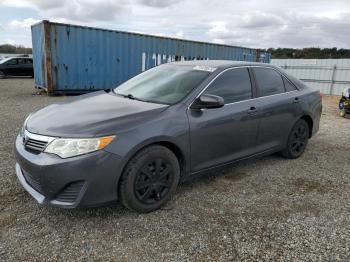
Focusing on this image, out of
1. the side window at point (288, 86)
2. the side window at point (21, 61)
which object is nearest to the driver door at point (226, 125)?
the side window at point (288, 86)

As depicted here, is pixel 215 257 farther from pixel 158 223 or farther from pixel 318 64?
pixel 318 64

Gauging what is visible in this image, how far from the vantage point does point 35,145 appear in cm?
276

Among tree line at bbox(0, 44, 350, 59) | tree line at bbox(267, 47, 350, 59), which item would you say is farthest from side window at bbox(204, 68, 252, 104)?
tree line at bbox(267, 47, 350, 59)

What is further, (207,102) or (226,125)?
(226,125)

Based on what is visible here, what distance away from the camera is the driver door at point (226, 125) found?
3312 millimetres

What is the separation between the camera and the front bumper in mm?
2551

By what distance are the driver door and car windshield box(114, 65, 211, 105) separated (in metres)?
0.22

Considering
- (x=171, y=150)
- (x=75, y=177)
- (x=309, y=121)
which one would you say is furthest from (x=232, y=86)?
(x=75, y=177)

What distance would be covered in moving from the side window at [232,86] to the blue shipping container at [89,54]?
874cm

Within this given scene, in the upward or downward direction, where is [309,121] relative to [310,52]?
downward

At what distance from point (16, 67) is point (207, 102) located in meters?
21.2

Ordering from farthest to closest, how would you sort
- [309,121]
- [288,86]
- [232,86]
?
[309,121]
[288,86]
[232,86]

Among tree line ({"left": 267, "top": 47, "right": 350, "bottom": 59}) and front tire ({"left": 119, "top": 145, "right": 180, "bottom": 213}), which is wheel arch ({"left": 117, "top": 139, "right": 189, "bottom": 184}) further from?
tree line ({"left": 267, "top": 47, "right": 350, "bottom": 59})

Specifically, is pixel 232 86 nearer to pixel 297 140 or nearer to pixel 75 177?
pixel 297 140
